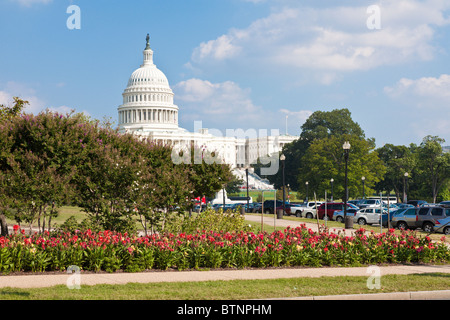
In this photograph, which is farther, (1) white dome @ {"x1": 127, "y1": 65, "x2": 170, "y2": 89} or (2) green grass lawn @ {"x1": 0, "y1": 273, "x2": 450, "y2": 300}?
(1) white dome @ {"x1": 127, "y1": 65, "x2": 170, "y2": 89}

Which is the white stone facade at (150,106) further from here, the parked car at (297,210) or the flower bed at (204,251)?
the flower bed at (204,251)

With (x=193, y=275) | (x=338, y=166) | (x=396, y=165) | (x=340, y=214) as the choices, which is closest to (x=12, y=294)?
(x=193, y=275)

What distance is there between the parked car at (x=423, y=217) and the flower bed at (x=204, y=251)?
17.9m

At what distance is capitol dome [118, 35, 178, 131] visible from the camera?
6181 inches

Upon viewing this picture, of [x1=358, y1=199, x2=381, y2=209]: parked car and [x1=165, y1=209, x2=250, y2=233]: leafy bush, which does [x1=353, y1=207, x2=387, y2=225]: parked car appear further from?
[x1=165, y1=209, x2=250, y2=233]: leafy bush

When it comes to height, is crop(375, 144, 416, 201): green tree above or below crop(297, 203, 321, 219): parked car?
above

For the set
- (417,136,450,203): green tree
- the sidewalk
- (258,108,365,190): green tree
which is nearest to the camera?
the sidewalk

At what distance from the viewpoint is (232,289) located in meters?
11.6

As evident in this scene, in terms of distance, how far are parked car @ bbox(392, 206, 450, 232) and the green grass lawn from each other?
2295cm

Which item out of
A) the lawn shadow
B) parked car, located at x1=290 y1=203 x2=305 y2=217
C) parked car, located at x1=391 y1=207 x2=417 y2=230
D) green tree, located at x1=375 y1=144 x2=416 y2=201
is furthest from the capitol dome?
the lawn shadow

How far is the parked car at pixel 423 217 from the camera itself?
34950mm

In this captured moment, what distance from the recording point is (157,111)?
158750 millimetres
